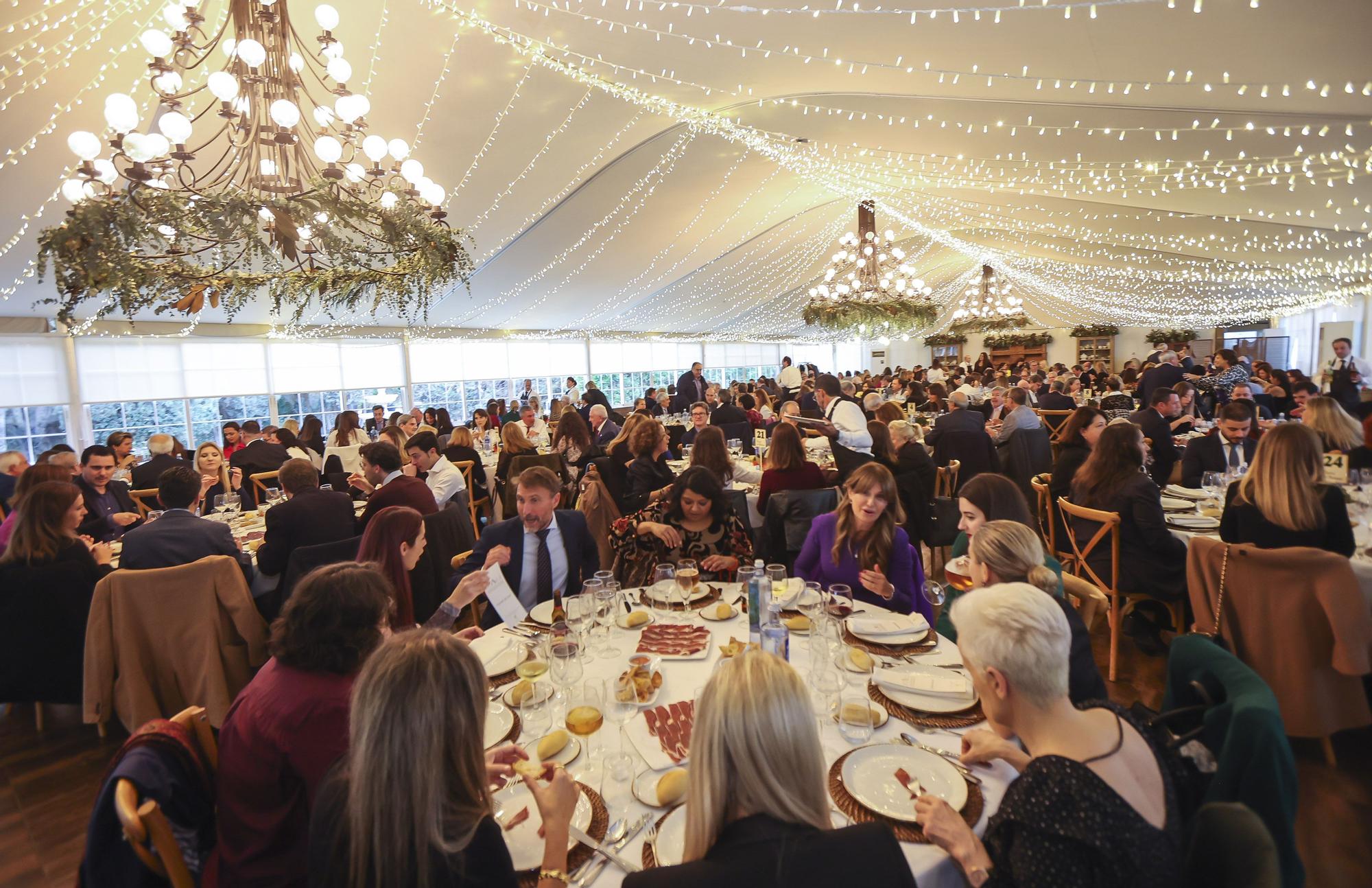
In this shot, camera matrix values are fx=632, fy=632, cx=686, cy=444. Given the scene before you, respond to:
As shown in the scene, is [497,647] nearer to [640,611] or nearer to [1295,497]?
[640,611]

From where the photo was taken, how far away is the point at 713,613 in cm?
260

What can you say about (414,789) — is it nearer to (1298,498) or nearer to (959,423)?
(1298,498)

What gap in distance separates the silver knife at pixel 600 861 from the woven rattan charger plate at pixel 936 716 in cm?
80

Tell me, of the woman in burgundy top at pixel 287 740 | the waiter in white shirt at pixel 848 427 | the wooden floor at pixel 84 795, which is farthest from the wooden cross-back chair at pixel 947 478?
the woman in burgundy top at pixel 287 740

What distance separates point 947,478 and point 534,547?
4964 mm

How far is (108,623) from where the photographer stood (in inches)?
125

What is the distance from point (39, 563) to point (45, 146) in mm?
4113

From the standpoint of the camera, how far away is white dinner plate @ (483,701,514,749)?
177 centimetres

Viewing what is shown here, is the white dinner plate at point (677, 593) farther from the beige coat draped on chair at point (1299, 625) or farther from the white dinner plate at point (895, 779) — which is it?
the beige coat draped on chair at point (1299, 625)

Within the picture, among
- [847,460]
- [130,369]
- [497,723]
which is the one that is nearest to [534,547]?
[497,723]

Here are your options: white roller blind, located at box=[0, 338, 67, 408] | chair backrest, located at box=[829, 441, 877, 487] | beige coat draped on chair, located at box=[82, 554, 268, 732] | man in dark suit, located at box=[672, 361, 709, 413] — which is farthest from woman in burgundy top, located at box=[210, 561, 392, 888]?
white roller blind, located at box=[0, 338, 67, 408]

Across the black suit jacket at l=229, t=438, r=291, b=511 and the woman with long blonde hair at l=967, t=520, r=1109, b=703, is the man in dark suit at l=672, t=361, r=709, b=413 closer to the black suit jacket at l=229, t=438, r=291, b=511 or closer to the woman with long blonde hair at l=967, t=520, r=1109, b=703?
the black suit jacket at l=229, t=438, r=291, b=511

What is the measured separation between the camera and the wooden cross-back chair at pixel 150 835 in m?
1.31

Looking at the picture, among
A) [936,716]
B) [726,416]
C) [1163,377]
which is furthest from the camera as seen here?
[1163,377]
